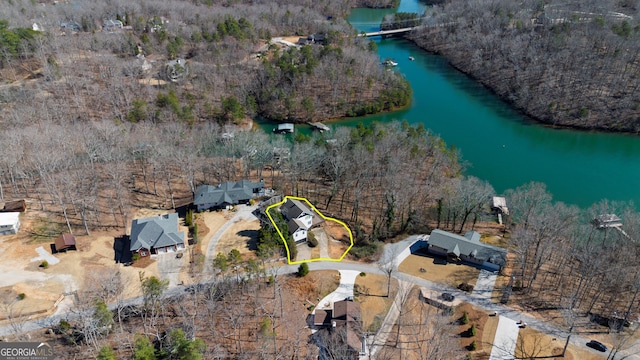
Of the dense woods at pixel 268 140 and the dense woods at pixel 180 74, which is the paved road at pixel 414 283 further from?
the dense woods at pixel 180 74

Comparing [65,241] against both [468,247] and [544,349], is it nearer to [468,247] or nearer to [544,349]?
[468,247]

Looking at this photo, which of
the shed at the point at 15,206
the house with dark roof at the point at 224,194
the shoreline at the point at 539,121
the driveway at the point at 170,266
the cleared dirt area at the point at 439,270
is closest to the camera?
the driveway at the point at 170,266

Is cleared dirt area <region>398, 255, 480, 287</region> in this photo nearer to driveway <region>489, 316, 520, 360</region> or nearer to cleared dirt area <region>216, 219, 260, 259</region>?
driveway <region>489, 316, 520, 360</region>

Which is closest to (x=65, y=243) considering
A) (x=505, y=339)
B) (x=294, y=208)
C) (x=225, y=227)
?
(x=225, y=227)

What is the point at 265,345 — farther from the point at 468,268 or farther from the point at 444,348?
the point at 468,268

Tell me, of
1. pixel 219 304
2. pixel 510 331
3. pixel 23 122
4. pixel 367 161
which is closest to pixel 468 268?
pixel 510 331

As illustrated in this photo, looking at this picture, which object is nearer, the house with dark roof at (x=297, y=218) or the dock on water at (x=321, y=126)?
the house with dark roof at (x=297, y=218)
